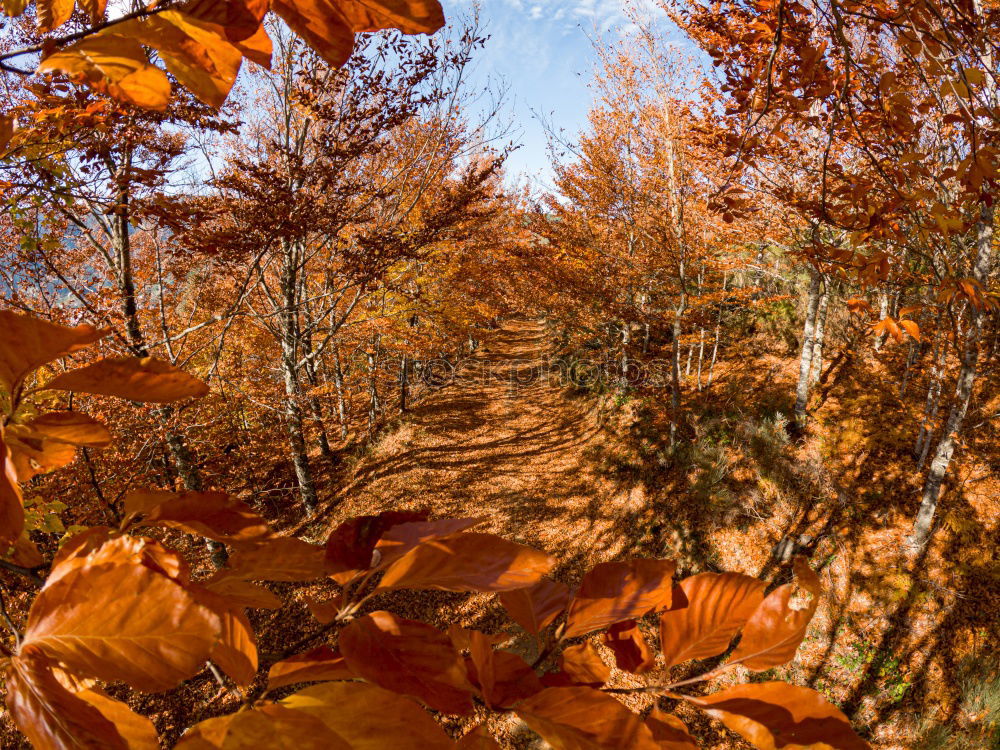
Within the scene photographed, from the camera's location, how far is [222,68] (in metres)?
0.42

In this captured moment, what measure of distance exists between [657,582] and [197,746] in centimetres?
55

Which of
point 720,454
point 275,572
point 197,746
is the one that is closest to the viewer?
point 197,746

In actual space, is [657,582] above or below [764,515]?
above

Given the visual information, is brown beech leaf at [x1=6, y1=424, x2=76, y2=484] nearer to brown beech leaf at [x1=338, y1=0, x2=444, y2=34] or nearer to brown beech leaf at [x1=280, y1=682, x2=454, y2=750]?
brown beech leaf at [x1=280, y1=682, x2=454, y2=750]

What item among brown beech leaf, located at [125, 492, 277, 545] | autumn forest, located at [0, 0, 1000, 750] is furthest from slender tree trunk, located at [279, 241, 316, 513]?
brown beech leaf, located at [125, 492, 277, 545]

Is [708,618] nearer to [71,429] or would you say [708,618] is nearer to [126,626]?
[126,626]

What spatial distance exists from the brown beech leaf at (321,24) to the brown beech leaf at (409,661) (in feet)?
1.98

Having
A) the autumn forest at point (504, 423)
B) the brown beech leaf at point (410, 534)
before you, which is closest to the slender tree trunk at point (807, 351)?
the autumn forest at point (504, 423)

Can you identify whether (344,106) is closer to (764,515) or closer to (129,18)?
(129,18)

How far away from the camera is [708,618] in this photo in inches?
24.4

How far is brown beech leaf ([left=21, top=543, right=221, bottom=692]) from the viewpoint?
365 millimetres

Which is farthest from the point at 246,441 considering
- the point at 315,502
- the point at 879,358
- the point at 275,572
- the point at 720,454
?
the point at 879,358

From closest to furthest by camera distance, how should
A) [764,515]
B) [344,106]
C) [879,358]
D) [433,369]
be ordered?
[344,106] → [764,515] → [879,358] → [433,369]

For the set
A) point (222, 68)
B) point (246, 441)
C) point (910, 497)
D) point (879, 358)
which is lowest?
point (246, 441)
